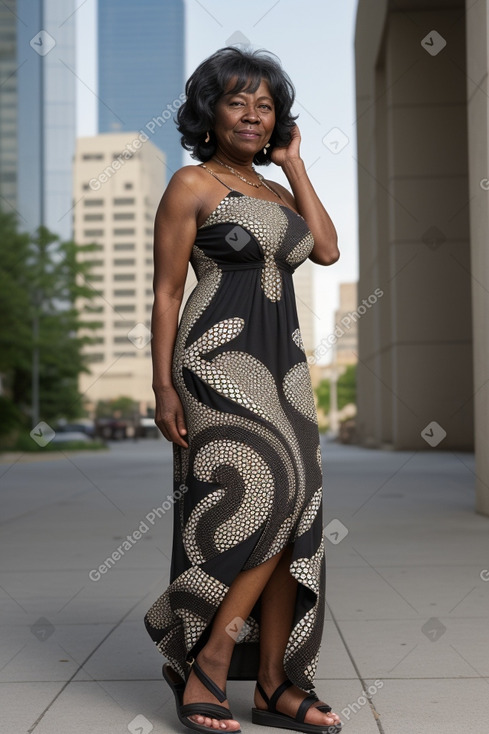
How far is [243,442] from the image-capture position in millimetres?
3141

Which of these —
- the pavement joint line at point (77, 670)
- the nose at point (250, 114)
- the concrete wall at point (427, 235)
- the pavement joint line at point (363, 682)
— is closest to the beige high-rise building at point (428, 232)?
the concrete wall at point (427, 235)

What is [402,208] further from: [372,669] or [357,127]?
[372,669]

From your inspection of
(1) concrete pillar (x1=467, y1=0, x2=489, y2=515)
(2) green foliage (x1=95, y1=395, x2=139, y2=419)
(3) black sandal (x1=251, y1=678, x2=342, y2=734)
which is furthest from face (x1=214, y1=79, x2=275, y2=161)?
(2) green foliage (x1=95, y1=395, x2=139, y2=419)

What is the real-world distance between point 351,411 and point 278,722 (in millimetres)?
128567

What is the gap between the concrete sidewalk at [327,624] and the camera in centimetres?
340

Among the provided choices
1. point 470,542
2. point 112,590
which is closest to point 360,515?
point 470,542

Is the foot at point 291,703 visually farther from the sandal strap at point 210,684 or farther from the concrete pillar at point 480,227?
the concrete pillar at point 480,227

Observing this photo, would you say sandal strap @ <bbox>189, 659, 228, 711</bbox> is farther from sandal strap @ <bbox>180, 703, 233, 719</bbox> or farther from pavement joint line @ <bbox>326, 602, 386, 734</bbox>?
pavement joint line @ <bbox>326, 602, 386, 734</bbox>

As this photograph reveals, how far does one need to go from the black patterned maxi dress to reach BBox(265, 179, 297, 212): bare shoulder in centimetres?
16

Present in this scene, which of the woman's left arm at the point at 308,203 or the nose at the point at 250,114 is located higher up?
the nose at the point at 250,114

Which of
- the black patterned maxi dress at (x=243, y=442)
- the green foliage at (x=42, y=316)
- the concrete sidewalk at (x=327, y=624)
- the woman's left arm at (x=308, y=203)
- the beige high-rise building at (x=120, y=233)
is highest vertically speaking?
the beige high-rise building at (x=120, y=233)

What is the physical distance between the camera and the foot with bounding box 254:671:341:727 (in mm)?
3145

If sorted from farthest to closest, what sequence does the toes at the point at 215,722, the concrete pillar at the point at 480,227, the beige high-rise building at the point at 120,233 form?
the beige high-rise building at the point at 120,233, the concrete pillar at the point at 480,227, the toes at the point at 215,722

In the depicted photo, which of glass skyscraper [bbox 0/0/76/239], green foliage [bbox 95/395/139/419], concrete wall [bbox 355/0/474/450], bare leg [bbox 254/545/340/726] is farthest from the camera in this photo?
green foliage [bbox 95/395/139/419]
